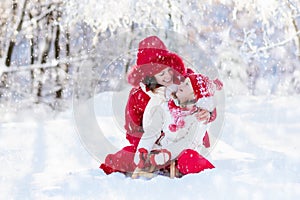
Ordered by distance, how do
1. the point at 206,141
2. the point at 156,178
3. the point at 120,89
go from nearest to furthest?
the point at 156,178 → the point at 206,141 → the point at 120,89

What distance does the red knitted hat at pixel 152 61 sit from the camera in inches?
102

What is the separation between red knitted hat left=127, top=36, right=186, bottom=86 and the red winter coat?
0.09 meters

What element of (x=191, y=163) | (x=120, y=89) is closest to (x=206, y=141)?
(x=191, y=163)

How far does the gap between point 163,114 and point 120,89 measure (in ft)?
2.86

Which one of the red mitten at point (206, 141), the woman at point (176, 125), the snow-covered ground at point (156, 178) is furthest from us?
the red mitten at point (206, 141)

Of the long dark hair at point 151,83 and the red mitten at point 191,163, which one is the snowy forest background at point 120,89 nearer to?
the red mitten at point 191,163

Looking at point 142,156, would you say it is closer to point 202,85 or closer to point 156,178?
point 156,178

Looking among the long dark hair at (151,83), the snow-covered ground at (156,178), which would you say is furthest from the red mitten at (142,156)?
the long dark hair at (151,83)

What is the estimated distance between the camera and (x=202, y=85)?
260 centimetres

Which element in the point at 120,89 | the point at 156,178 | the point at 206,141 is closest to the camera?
the point at 156,178

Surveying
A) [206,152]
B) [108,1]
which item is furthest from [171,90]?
[108,1]

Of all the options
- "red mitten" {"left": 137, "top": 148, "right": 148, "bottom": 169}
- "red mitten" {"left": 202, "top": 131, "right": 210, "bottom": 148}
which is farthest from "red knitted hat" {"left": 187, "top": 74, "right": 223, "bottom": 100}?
"red mitten" {"left": 137, "top": 148, "right": 148, "bottom": 169}

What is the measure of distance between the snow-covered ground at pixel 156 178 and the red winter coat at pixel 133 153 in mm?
78

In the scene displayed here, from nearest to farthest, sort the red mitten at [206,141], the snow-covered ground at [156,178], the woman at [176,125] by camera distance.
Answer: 1. the snow-covered ground at [156,178]
2. the woman at [176,125]
3. the red mitten at [206,141]
